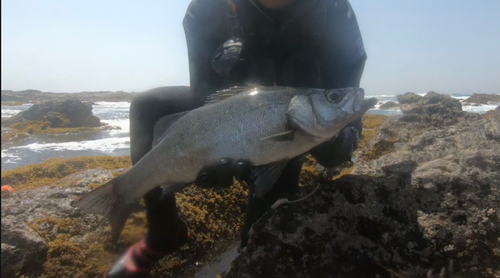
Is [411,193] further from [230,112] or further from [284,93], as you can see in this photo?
[230,112]

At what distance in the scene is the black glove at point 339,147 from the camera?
9.49 feet

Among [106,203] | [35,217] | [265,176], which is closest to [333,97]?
[265,176]

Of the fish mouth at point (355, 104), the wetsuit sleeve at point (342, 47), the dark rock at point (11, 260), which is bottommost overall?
the dark rock at point (11, 260)

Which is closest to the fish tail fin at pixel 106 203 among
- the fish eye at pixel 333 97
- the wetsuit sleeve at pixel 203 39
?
the wetsuit sleeve at pixel 203 39

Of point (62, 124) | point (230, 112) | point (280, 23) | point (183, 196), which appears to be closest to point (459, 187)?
point (230, 112)

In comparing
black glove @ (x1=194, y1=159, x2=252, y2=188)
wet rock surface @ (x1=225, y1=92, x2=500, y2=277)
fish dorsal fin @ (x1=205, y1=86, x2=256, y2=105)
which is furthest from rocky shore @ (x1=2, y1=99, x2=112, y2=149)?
wet rock surface @ (x1=225, y1=92, x2=500, y2=277)

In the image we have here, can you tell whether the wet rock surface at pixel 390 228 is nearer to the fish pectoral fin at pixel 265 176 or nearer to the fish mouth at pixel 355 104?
the fish pectoral fin at pixel 265 176

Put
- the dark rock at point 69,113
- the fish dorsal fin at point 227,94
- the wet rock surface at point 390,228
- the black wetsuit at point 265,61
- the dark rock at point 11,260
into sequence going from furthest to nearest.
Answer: the dark rock at point 69,113
the black wetsuit at point 265,61
the fish dorsal fin at point 227,94
the dark rock at point 11,260
the wet rock surface at point 390,228

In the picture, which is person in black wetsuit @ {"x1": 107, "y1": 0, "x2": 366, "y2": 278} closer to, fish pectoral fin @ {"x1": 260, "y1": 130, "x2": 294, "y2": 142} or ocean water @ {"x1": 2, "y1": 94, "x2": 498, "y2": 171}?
fish pectoral fin @ {"x1": 260, "y1": 130, "x2": 294, "y2": 142}

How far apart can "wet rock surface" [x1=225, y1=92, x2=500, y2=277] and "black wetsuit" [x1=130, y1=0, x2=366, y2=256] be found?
1.94 ft

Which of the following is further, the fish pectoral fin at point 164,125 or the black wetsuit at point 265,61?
the black wetsuit at point 265,61

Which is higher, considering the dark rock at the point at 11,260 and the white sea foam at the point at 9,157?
the white sea foam at the point at 9,157

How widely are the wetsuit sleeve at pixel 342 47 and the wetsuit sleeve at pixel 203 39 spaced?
3.60 feet

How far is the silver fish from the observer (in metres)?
2.42
